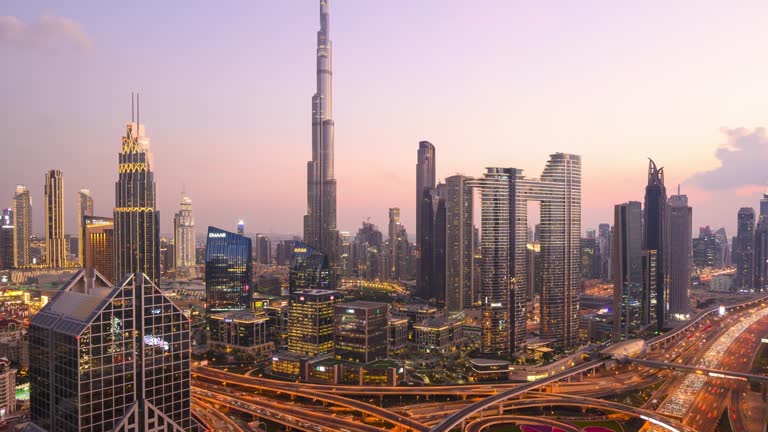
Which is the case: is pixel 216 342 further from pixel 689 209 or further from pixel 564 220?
pixel 689 209

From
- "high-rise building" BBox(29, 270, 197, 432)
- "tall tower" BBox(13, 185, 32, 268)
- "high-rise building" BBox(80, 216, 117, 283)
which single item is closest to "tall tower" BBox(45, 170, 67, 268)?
"tall tower" BBox(13, 185, 32, 268)

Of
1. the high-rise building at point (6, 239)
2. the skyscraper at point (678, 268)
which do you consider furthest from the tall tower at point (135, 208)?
the skyscraper at point (678, 268)

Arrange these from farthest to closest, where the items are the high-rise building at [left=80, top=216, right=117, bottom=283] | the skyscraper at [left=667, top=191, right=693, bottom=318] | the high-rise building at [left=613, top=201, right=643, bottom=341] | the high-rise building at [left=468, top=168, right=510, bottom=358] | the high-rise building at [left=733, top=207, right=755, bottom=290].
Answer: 1. the high-rise building at [left=733, top=207, right=755, bottom=290]
2. the high-rise building at [left=80, top=216, right=117, bottom=283]
3. the skyscraper at [left=667, top=191, right=693, bottom=318]
4. the high-rise building at [left=613, top=201, right=643, bottom=341]
5. the high-rise building at [left=468, top=168, right=510, bottom=358]

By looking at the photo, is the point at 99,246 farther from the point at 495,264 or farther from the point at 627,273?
the point at 627,273

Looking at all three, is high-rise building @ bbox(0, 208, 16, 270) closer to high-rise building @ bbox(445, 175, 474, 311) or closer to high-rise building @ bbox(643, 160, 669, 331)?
high-rise building @ bbox(445, 175, 474, 311)

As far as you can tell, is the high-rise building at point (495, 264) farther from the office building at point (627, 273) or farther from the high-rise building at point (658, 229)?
the high-rise building at point (658, 229)
